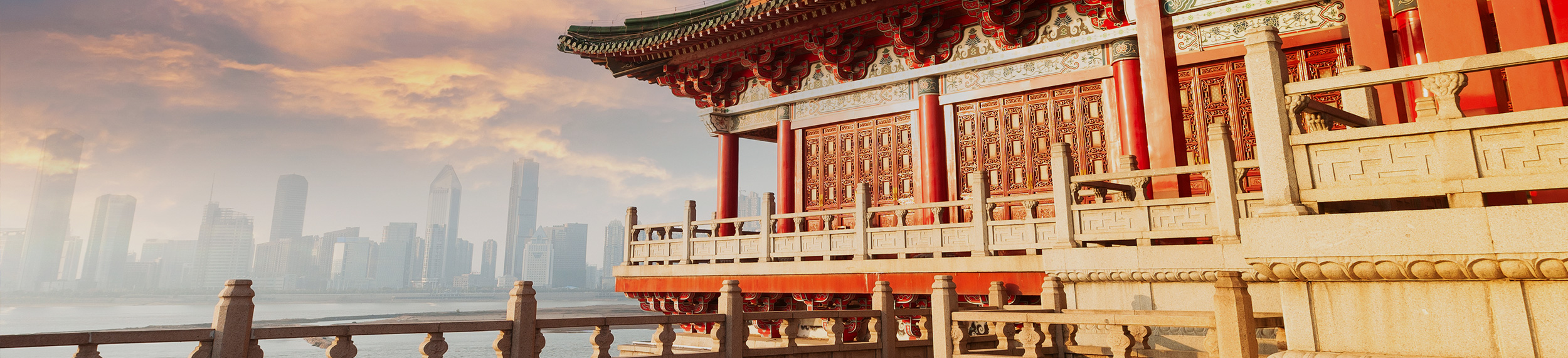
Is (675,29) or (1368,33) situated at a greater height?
(675,29)

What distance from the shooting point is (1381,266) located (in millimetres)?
3457

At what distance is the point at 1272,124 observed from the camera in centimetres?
394

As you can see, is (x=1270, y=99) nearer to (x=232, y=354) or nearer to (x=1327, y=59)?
(x=232, y=354)

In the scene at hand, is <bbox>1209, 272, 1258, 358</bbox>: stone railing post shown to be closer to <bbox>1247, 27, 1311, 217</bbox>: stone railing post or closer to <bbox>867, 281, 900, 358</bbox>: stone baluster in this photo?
<bbox>1247, 27, 1311, 217</bbox>: stone railing post

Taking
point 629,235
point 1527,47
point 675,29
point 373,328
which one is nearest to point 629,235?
point 629,235

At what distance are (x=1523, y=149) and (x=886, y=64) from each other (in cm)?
1065

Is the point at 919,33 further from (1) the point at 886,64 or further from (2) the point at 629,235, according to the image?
(2) the point at 629,235

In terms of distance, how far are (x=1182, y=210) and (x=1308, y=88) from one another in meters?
3.52

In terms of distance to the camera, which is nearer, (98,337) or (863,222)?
(98,337)

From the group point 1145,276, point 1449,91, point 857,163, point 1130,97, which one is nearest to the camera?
point 1449,91

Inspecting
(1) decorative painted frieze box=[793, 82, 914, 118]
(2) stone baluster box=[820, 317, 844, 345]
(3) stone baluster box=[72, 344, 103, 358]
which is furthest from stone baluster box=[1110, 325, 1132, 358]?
(1) decorative painted frieze box=[793, 82, 914, 118]

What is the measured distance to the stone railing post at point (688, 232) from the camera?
13.0m

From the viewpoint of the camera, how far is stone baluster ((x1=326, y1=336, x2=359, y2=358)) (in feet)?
19.7

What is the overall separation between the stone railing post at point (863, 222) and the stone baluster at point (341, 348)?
20.5 feet
